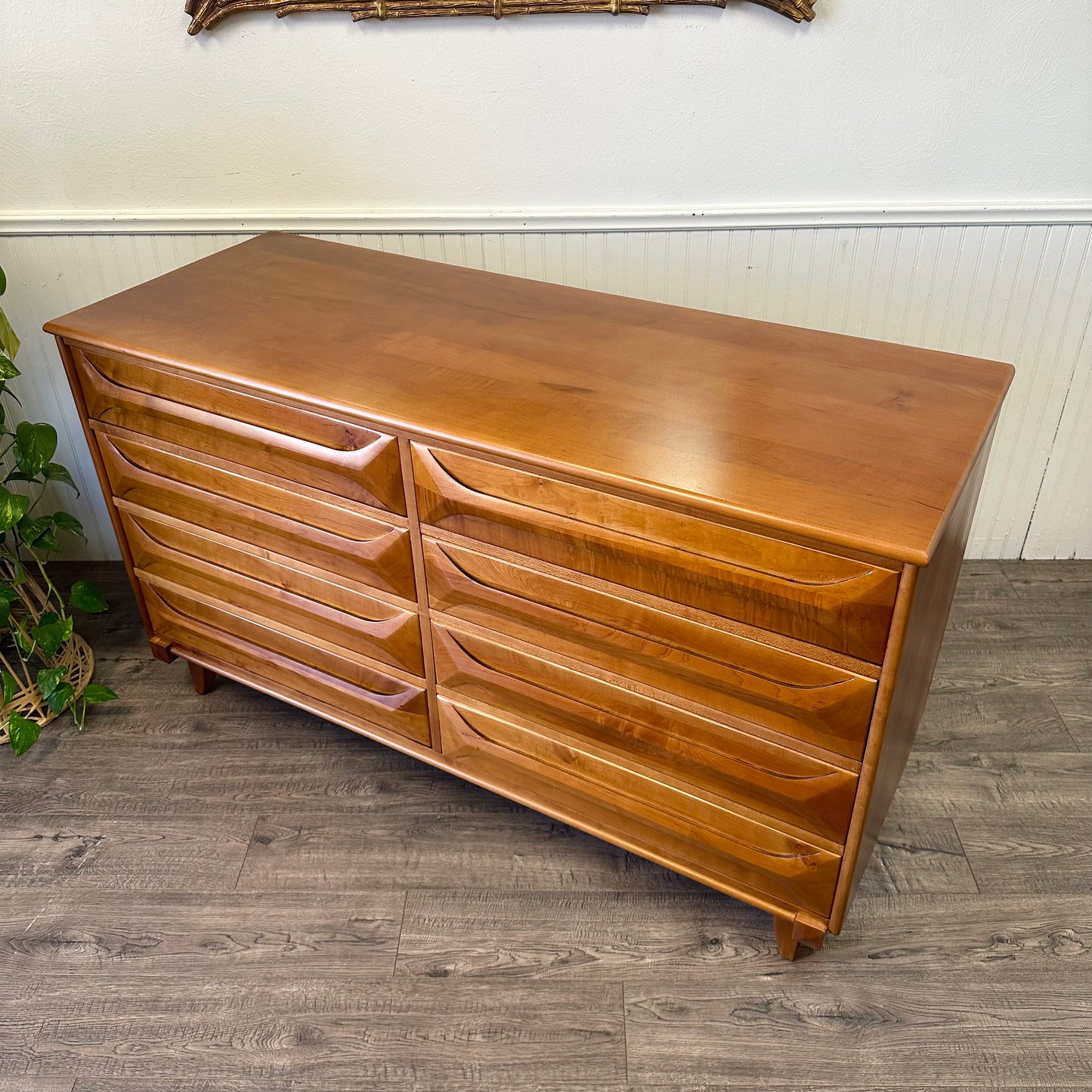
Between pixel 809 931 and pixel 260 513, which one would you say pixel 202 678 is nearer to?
pixel 260 513

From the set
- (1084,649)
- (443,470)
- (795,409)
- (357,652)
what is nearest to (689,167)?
(795,409)

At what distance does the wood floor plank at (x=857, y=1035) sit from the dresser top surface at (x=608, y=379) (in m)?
0.81

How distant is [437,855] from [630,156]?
139 cm

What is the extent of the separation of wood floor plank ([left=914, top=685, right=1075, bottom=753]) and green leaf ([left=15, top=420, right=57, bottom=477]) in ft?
5.92

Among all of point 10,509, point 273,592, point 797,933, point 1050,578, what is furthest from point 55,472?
point 1050,578

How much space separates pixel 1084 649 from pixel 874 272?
929 millimetres

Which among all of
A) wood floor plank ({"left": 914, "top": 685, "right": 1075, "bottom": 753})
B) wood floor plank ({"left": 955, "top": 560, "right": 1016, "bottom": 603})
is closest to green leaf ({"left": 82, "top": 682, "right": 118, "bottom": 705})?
wood floor plank ({"left": 914, "top": 685, "right": 1075, "bottom": 753})

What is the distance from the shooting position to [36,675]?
2.15m

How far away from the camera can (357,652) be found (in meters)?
1.67

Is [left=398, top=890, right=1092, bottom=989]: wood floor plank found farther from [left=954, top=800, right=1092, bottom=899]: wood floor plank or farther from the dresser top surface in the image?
the dresser top surface

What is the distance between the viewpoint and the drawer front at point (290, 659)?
1687mm

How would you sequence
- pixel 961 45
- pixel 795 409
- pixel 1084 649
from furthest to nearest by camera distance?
1. pixel 1084 649
2. pixel 961 45
3. pixel 795 409

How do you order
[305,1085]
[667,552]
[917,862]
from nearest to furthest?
1. [667,552]
2. [305,1085]
3. [917,862]

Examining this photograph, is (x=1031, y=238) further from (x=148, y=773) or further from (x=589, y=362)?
(x=148, y=773)
